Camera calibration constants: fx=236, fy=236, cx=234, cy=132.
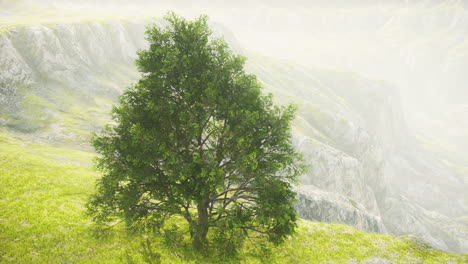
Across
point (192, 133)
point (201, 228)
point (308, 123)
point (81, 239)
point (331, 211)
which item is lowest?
point (331, 211)

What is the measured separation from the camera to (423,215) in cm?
10100

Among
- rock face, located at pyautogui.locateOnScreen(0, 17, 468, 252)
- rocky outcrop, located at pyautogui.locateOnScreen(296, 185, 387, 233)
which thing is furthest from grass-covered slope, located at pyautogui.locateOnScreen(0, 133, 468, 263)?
rock face, located at pyautogui.locateOnScreen(0, 17, 468, 252)

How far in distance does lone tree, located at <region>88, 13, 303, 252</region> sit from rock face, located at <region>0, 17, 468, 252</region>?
3776 cm

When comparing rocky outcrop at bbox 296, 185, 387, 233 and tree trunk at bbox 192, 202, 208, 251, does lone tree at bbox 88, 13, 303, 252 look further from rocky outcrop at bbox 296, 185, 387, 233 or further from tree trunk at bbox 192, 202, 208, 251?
rocky outcrop at bbox 296, 185, 387, 233

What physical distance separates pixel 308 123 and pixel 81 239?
8477cm

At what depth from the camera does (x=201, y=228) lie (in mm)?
16203

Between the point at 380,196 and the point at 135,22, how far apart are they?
12800 cm

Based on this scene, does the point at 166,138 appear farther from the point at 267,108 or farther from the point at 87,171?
the point at 87,171

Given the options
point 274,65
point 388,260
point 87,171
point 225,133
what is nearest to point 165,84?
point 225,133

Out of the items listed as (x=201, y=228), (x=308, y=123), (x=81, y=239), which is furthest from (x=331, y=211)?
(x=81, y=239)

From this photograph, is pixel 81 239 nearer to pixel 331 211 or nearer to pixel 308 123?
pixel 331 211

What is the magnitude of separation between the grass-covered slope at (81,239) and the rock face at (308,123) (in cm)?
2167

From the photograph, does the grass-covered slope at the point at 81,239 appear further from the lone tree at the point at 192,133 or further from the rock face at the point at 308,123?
the rock face at the point at 308,123

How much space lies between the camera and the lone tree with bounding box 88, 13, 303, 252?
14.3 metres
